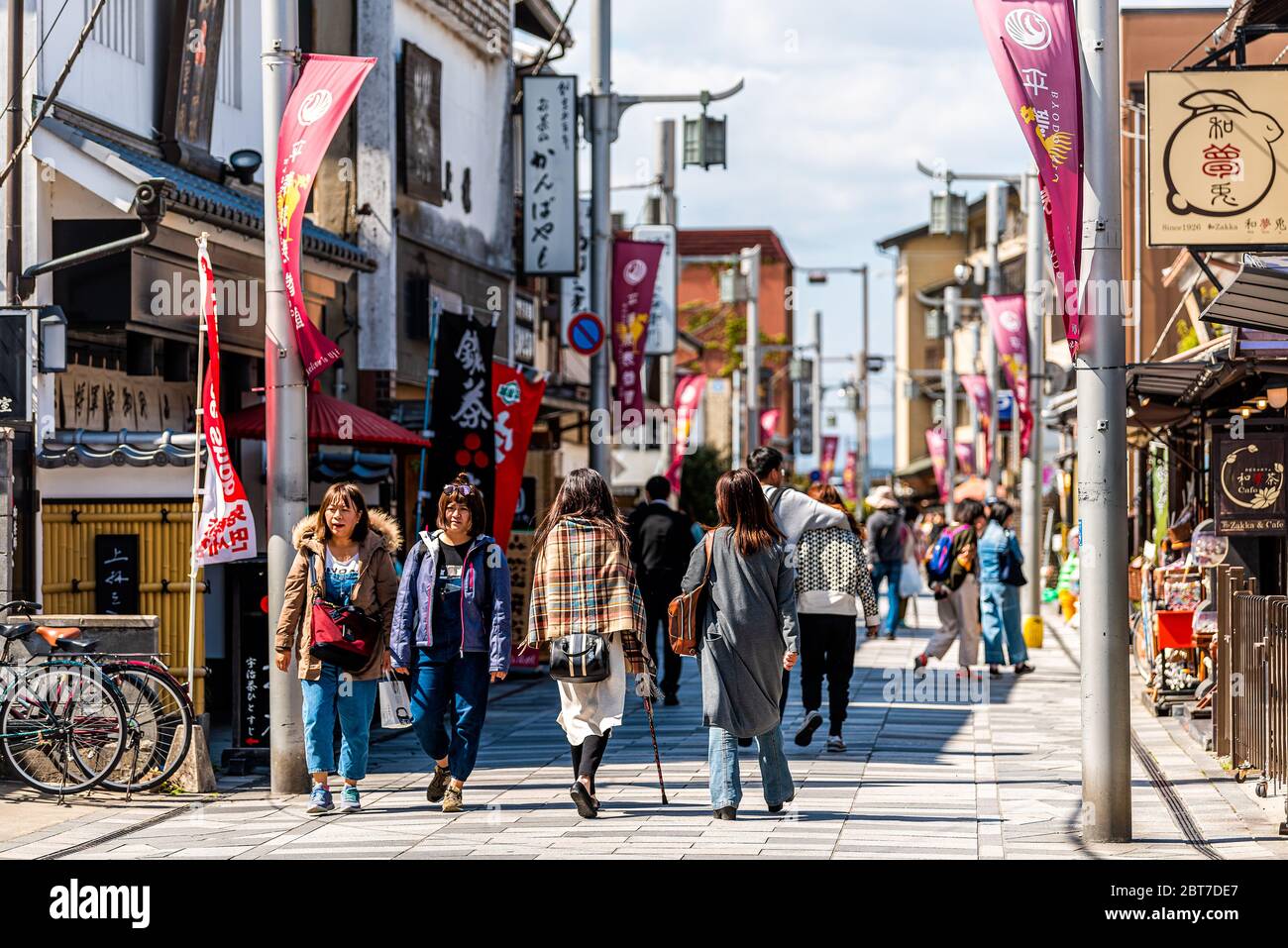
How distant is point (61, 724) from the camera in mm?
10766

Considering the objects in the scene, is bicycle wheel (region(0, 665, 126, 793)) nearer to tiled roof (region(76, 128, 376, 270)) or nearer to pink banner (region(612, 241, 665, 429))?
tiled roof (region(76, 128, 376, 270))

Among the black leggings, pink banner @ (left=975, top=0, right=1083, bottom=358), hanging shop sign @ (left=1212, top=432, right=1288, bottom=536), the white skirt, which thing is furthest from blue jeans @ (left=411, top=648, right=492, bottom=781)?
hanging shop sign @ (left=1212, top=432, right=1288, bottom=536)

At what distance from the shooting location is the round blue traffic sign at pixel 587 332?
21.6 m

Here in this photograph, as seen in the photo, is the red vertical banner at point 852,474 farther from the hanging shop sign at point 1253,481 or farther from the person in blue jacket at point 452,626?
the person in blue jacket at point 452,626

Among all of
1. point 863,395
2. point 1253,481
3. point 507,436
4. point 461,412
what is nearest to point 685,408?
point 507,436

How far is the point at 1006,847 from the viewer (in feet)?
29.4

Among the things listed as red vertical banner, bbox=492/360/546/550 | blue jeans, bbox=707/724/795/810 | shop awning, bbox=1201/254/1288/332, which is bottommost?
blue jeans, bbox=707/724/795/810

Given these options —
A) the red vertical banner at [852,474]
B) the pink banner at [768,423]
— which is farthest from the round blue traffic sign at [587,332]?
the red vertical banner at [852,474]

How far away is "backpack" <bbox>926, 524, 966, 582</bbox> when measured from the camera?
18.5 meters

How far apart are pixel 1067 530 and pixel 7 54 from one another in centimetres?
2160

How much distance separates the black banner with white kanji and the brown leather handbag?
6034 mm

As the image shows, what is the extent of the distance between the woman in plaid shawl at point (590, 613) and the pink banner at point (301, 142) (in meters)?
2.10

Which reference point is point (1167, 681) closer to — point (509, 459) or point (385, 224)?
point (509, 459)

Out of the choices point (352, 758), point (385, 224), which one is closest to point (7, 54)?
point (352, 758)
